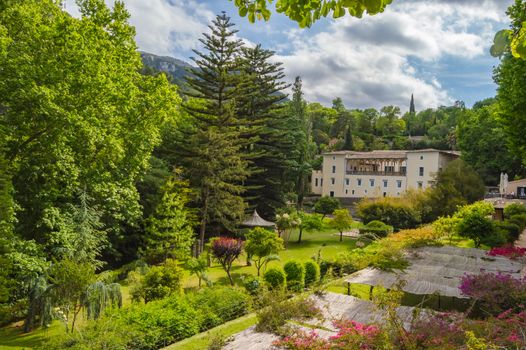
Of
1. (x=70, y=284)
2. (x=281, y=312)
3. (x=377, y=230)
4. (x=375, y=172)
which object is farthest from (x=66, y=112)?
(x=375, y=172)

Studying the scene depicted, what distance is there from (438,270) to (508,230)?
1035 cm

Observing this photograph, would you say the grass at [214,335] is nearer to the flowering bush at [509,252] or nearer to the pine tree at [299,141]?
the flowering bush at [509,252]

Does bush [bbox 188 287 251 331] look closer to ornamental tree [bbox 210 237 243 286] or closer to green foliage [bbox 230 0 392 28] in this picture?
ornamental tree [bbox 210 237 243 286]

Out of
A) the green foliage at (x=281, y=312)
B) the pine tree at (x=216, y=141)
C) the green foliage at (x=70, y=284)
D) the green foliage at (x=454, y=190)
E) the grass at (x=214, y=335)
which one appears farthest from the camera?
the green foliage at (x=454, y=190)

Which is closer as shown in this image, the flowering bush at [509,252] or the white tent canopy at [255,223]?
the flowering bush at [509,252]

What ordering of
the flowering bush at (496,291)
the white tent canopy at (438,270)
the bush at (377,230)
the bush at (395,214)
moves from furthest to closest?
the bush at (395,214), the bush at (377,230), the white tent canopy at (438,270), the flowering bush at (496,291)

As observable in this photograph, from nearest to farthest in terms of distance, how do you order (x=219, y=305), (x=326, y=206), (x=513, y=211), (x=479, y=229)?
→ (x=219, y=305) < (x=479, y=229) < (x=513, y=211) < (x=326, y=206)

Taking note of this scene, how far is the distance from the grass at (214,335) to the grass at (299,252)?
18.4 feet

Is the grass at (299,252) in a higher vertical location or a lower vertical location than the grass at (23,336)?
higher

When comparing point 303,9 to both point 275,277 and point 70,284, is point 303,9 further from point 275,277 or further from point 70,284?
point 275,277

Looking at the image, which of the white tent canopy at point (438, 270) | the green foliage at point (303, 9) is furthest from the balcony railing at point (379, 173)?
the green foliage at point (303, 9)

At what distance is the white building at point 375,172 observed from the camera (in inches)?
1821

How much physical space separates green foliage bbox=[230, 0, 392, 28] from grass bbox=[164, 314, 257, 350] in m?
6.78

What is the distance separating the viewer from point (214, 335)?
31.0ft
